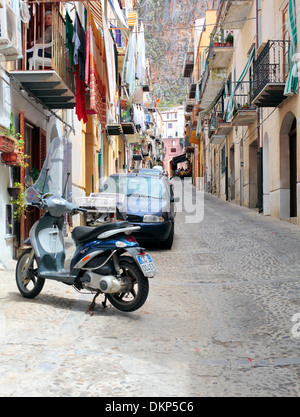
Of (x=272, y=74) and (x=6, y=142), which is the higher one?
(x=272, y=74)

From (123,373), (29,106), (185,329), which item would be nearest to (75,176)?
(29,106)

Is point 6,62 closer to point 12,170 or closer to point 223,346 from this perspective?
point 12,170

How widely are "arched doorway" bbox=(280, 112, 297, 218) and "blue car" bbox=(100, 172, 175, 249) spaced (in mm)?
5490

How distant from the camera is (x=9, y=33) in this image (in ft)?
24.4

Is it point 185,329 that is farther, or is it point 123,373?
point 185,329

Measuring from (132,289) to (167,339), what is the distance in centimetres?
91

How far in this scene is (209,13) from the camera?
3894cm

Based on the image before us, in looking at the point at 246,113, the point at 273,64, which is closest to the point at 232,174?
the point at 246,113

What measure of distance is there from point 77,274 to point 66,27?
21.6 ft

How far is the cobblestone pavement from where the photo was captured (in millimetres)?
3424

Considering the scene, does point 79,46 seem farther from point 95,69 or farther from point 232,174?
point 232,174

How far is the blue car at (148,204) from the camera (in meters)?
10.0

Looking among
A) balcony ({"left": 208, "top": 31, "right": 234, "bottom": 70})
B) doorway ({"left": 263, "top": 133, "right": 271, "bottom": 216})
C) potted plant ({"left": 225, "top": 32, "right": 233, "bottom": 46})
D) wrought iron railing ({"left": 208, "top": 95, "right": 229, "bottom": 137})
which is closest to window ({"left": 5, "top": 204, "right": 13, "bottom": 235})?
doorway ({"left": 263, "top": 133, "right": 271, "bottom": 216})

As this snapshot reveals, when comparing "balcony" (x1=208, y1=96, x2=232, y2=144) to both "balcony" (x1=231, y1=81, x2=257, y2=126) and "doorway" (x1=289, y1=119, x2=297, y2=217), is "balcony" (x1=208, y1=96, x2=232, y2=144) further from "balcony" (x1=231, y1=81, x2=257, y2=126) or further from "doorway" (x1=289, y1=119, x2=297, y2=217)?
"doorway" (x1=289, y1=119, x2=297, y2=217)
